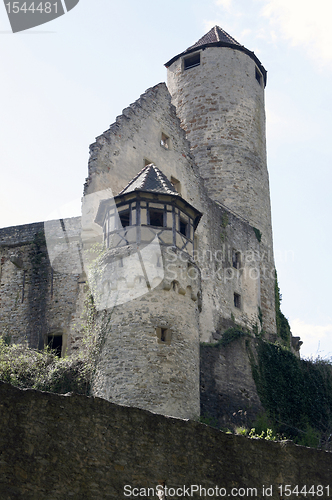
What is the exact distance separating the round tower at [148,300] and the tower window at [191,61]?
527 inches

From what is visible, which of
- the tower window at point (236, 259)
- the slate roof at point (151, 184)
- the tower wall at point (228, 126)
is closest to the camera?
the slate roof at point (151, 184)

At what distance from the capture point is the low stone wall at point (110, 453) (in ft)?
34.6

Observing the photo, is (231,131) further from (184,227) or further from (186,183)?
(184,227)

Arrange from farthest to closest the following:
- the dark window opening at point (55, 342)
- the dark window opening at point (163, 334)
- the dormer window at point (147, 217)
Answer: the dark window opening at point (55, 342)
the dormer window at point (147, 217)
the dark window opening at point (163, 334)

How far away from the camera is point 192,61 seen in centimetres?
3341

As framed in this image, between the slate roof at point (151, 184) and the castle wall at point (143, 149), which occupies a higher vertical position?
the castle wall at point (143, 149)

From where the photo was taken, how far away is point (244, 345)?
2506 cm

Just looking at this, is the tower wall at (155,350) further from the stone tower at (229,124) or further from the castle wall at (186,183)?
the stone tower at (229,124)

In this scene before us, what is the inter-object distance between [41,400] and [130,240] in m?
8.99

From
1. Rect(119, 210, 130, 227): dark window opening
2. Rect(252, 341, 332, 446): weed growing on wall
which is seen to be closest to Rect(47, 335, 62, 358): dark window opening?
Rect(119, 210, 130, 227): dark window opening

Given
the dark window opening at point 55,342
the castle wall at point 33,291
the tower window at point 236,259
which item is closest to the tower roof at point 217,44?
the tower window at point 236,259

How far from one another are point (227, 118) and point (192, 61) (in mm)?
3854

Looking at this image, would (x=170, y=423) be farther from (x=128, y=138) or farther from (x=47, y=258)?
(x=128, y=138)

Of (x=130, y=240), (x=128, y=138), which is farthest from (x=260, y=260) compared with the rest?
(x=130, y=240)
